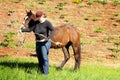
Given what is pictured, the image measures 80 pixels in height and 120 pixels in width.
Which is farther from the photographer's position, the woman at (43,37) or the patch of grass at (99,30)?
the patch of grass at (99,30)

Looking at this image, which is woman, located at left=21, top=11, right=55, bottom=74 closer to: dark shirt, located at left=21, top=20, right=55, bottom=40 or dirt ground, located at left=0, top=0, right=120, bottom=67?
dark shirt, located at left=21, top=20, right=55, bottom=40

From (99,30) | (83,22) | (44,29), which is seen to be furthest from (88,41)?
(44,29)

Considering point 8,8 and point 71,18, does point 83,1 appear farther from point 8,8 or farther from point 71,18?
point 8,8

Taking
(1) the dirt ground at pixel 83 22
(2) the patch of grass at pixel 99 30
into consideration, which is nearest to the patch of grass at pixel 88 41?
(1) the dirt ground at pixel 83 22

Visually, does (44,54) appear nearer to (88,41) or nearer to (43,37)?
(43,37)

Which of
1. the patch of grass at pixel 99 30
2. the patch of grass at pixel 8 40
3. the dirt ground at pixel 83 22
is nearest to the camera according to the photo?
the dirt ground at pixel 83 22

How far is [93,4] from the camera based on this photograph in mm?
32844

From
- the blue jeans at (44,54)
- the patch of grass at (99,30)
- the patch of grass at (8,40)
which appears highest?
the blue jeans at (44,54)

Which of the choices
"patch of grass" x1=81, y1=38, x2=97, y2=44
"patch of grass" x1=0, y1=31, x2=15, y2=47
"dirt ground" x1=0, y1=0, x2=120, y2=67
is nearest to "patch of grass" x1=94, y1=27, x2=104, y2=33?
"dirt ground" x1=0, y1=0, x2=120, y2=67

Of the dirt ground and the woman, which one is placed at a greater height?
the woman

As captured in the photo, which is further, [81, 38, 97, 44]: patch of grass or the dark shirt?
[81, 38, 97, 44]: patch of grass

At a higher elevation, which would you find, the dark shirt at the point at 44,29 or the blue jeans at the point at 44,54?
the dark shirt at the point at 44,29

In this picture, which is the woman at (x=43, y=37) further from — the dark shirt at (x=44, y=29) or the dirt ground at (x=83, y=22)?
the dirt ground at (x=83, y=22)

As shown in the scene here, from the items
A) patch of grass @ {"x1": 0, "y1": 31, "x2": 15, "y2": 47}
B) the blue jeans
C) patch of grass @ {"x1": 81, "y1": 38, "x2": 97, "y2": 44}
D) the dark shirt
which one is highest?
the dark shirt
